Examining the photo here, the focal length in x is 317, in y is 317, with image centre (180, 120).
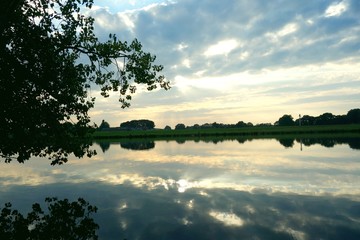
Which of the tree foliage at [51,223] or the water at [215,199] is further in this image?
the water at [215,199]

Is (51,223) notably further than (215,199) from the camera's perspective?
No

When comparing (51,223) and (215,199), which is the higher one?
(51,223)

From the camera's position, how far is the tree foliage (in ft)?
40.8

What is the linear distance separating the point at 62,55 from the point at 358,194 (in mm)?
19678

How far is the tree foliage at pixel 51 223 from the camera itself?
1245cm

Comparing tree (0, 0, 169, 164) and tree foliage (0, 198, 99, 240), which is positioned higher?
tree (0, 0, 169, 164)

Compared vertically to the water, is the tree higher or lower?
higher

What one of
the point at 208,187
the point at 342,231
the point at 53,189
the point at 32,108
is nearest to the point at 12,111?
the point at 32,108

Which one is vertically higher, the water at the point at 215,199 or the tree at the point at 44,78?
the tree at the point at 44,78

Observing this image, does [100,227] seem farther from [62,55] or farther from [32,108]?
[62,55]

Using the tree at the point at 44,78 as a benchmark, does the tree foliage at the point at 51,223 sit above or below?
below

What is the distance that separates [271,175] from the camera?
26875mm

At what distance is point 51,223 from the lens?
1397cm

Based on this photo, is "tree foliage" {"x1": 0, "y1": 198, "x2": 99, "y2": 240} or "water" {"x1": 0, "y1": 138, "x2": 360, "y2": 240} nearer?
"tree foliage" {"x1": 0, "y1": 198, "x2": 99, "y2": 240}
